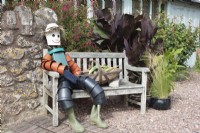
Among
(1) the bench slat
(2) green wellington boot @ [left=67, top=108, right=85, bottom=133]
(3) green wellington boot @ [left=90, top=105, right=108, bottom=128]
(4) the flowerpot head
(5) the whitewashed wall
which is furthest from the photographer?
(5) the whitewashed wall

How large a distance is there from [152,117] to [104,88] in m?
0.92

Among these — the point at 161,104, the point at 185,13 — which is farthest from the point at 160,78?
the point at 185,13

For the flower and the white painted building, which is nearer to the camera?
the flower

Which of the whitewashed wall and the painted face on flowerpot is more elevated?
the whitewashed wall

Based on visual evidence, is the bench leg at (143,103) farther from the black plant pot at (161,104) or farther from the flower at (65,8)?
the flower at (65,8)

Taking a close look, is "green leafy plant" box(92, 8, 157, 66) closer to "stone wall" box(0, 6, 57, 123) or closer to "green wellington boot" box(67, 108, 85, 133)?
"stone wall" box(0, 6, 57, 123)

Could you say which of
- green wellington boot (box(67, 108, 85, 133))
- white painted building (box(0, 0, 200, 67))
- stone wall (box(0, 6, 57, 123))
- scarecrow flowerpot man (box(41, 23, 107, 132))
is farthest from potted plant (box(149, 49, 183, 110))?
white painted building (box(0, 0, 200, 67))

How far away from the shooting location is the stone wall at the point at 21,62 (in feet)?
12.1

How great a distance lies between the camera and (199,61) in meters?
11.1

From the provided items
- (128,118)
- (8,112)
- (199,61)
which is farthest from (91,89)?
(199,61)

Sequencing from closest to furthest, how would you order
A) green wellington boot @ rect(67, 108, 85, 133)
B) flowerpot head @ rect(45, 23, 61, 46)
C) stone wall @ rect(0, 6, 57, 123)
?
1. green wellington boot @ rect(67, 108, 85, 133)
2. stone wall @ rect(0, 6, 57, 123)
3. flowerpot head @ rect(45, 23, 61, 46)

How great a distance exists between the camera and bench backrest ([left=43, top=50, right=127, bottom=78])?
4.30 m

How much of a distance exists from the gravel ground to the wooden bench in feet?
0.89

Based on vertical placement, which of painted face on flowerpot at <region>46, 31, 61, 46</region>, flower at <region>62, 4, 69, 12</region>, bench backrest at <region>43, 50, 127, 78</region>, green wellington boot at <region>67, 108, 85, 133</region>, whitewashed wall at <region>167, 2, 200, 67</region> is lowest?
green wellington boot at <region>67, 108, 85, 133</region>
